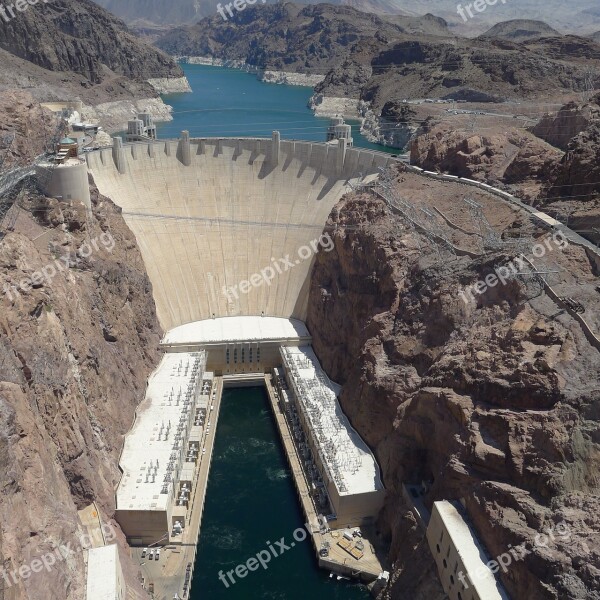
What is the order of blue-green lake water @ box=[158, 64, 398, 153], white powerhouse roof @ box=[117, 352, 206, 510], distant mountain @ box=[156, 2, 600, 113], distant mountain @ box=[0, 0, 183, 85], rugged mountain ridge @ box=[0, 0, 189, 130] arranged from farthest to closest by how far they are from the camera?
1. distant mountain @ box=[0, 0, 183, 85]
2. rugged mountain ridge @ box=[0, 0, 189, 130]
3. distant mountain @ box=[156, 2, 600, 113]
4. blue-green lake water @ box=[158, 64, 398, 153]
5. white powerhouse roof @ box=[117, 352, 206, 510]

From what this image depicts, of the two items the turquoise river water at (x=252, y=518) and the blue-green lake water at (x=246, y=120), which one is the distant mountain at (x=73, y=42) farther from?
the turquoise river water at (x=252, y=518)

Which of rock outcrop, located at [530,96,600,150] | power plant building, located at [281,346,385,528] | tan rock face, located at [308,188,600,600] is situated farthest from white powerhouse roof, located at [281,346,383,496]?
rock outcrop, located at [530,96,600,150]

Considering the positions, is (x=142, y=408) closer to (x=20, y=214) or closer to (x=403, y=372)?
(x=20, y=214)

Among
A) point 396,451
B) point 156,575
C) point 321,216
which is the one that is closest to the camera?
point 156,575

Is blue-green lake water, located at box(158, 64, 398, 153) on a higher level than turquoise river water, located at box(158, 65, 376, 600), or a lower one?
higher

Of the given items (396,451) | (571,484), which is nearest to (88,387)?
(396,451)

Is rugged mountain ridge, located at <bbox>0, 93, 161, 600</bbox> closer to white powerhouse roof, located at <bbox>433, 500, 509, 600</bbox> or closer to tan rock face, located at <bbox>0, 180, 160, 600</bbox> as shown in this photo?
tan rock face, located at <bbox>0, 180, 160, 600</bbox>

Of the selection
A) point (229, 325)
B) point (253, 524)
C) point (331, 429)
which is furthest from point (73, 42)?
point (253, 524)

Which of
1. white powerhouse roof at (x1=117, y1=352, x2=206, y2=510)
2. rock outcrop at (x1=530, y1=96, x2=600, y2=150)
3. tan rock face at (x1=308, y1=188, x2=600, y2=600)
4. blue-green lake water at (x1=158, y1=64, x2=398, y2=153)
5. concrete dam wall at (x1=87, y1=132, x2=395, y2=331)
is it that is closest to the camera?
tan rock face at (x1=308, y1=188, x2=600, y2=600)
